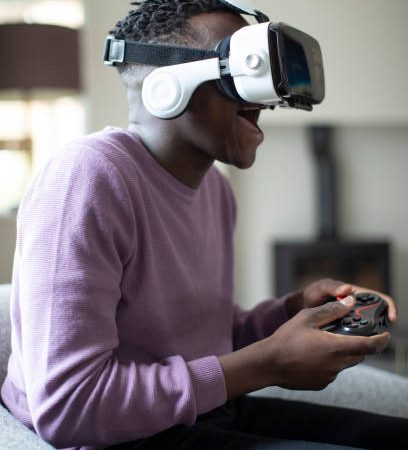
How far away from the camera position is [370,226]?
3.36 meters

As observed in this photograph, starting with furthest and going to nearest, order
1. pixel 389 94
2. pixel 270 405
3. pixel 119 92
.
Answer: pixel 389 94, pixel 119 92, pixel 270 405

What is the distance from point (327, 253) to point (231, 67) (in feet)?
7.69

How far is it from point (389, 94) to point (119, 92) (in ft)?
4.19

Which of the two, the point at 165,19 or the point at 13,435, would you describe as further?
the point at 165,19

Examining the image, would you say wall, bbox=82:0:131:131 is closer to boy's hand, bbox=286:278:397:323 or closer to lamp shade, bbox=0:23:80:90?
lamp shade, bbox=0:23:80:90

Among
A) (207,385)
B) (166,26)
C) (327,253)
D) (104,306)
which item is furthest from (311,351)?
(327,253)

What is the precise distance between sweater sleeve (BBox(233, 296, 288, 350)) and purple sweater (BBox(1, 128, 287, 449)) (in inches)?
8.4

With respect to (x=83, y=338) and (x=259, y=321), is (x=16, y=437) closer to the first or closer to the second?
(x=83, y=338)

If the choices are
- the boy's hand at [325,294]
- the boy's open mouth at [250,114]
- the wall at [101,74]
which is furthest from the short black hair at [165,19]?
the wall at [101,74]

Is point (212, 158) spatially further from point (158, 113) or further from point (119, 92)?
point (119, 92)

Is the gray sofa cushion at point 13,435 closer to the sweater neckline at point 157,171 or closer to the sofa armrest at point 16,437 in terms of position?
the sofa armrest at point 16,437

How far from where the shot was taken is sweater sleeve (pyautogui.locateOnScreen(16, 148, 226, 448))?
0.74m

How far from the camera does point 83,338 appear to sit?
75 cm

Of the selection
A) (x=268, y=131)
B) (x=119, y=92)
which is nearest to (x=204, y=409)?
(x=119, y=92)
